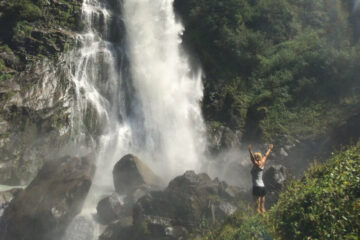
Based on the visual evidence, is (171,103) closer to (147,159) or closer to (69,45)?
(147,159)

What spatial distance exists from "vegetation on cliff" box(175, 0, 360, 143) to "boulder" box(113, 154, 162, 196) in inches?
320

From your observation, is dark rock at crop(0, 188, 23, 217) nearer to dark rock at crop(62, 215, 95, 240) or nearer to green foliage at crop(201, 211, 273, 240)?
dark rock at crop(62, 215, 95, 240)

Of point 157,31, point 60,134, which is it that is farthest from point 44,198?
point 157,31

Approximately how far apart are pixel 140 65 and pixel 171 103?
3948mm

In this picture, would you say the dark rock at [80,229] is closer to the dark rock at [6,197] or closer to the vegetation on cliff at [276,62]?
the dark rock at [6,197]

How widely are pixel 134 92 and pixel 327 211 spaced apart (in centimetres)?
1781

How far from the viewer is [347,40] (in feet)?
78.0

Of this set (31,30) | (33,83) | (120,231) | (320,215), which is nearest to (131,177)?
(120,231)

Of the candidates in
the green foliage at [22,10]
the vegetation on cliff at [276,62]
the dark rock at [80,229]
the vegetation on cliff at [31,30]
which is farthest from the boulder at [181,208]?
the green foliage at [22,10]

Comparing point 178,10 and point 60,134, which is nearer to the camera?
point 60,134

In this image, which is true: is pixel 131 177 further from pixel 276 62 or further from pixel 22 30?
pixel 276 62

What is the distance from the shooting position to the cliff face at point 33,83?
51.6 ft

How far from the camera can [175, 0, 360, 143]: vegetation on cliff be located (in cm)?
1994

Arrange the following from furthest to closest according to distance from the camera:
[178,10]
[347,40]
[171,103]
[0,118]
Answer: [178,10]
[347,40]
[171,103]
[0,118]
